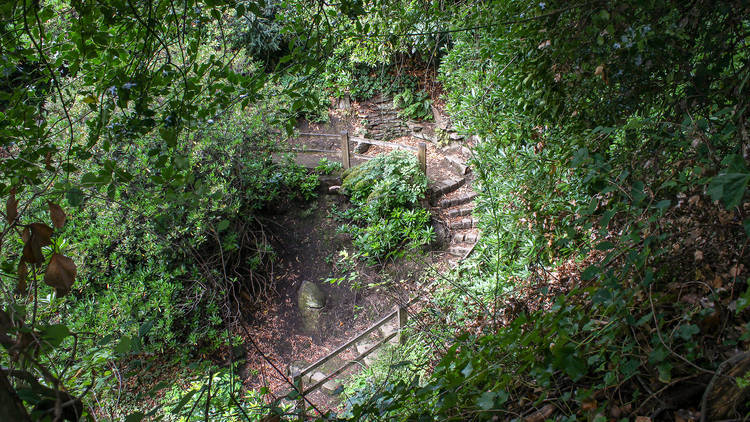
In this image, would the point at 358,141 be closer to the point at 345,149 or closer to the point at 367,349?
the point at 345,149

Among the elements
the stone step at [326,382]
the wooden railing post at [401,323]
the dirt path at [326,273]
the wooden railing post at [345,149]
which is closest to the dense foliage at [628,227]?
the wooden railing post at [401,323]

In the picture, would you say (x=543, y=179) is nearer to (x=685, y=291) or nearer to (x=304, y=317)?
(x=685, y=291)

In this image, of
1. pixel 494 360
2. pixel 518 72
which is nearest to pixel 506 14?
pixel 518 72

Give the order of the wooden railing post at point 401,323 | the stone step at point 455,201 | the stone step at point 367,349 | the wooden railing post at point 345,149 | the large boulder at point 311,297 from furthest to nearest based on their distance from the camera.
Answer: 1. the wooden railing post at point 345,149
2. the stone step at point 455,201
3. the large boulder at point 311,297
4. the stone step at point 367,349
5. the wooden railing post at point 401,323

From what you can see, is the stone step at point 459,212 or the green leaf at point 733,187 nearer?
the green leaf at point 733,187

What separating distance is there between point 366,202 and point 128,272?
413 cm

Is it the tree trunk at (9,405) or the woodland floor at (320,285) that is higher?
the tree trunk at (9,405)

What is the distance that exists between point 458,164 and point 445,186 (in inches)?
38.4

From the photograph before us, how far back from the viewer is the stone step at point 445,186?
331 inches

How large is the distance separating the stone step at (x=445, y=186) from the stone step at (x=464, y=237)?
1.12 metres

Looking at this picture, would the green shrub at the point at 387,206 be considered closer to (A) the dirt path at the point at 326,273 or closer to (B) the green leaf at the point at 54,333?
(A) the dirt path at the point at 326,273

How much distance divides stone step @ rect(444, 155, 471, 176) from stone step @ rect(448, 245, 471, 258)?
7.12 feet

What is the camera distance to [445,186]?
28.2ft

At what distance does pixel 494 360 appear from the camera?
1.86 m
